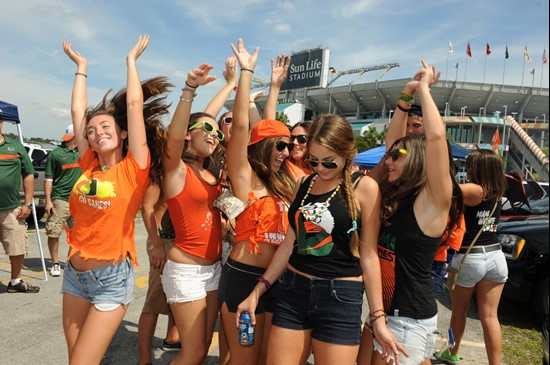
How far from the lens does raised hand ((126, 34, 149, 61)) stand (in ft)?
8.37

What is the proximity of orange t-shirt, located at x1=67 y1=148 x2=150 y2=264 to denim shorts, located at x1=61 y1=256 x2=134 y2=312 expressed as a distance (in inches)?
3.1

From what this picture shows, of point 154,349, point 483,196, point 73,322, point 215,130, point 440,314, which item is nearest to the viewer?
point 73,322

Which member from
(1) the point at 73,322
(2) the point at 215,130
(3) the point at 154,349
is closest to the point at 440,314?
(3) the point at 154,349

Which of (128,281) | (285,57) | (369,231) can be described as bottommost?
(128,281)

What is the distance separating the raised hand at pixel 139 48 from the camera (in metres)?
2.55

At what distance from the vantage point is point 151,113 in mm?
2752

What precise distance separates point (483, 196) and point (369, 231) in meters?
1.70

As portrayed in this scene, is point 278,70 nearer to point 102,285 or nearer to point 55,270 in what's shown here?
point 102,285

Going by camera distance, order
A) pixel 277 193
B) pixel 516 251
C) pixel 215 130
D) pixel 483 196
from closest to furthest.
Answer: pixel 277 193
pixel 215 130
pixel 483 196
pixel 516 251

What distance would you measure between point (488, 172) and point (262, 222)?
6.63 ft

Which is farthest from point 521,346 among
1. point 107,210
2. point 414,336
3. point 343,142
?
point 107,210

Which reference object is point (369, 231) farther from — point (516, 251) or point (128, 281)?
point (516, 251)

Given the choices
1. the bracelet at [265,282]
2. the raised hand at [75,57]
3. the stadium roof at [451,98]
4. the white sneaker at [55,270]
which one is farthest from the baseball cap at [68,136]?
the stadium roof at [451,98]

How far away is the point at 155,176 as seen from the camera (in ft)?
8.79
